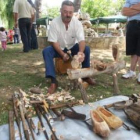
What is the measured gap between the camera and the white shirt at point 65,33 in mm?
Answer: 3525

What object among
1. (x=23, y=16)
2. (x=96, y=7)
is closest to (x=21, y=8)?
(x=23, y=16)

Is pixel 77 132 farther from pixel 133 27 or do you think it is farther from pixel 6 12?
pixel 6 12

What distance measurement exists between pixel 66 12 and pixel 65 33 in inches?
15.6

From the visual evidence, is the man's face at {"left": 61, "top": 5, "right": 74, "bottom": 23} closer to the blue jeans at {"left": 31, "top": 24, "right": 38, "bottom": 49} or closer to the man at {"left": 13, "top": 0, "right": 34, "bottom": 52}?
the man at {"left": 13, "top": 0, "right": 34, "bottom": 52}

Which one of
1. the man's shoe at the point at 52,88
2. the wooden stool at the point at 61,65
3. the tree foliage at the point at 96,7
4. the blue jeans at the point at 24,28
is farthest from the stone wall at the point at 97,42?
the tree foliage at the point at 96,7

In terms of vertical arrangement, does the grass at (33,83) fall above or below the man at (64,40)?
below

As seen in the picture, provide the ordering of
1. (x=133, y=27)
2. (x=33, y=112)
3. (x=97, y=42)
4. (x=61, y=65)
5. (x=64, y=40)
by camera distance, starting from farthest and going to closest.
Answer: (x=97, y=42) < (x=61, y=65) < (x=64, y=40) < (x=133, y=27) < (x=33, y=112)

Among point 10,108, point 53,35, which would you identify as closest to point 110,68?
point 53,35

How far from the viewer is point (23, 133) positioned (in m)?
2.09

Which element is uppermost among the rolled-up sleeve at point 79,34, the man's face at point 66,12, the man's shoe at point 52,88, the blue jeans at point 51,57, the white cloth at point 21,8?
the white cloth at point 21,8

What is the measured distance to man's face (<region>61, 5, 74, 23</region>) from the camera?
3.28 meters

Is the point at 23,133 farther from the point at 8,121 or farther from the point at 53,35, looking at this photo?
the point at 53,35

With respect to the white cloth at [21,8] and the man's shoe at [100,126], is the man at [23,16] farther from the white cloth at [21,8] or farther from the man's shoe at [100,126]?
the man's shoe at [100,126]

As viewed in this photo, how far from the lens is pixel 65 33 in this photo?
3.62 meters
